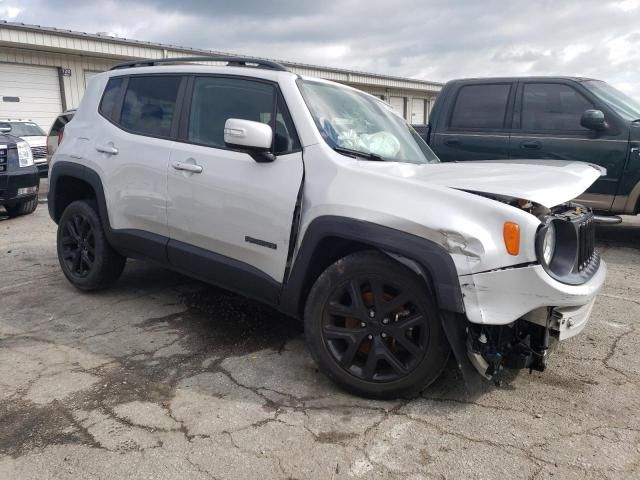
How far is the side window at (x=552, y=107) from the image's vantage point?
614cm

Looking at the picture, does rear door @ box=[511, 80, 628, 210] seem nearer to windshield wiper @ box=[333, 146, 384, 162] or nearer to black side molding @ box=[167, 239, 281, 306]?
windshield wiper @ box=[333, 146, 384, 162]

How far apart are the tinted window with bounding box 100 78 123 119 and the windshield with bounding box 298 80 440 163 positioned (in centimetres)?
181

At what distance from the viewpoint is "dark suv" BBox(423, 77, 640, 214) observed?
594 centimetres

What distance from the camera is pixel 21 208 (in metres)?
8.70

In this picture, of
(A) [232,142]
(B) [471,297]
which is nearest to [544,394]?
(B) [471,297]

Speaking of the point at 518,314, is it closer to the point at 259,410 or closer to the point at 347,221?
the point at 347,221

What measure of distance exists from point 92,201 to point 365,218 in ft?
9.27

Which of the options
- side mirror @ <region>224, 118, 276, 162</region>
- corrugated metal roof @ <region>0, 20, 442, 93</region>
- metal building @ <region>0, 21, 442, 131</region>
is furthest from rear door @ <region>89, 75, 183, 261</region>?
metal building @ <region>0, 21, 442, 131</region>

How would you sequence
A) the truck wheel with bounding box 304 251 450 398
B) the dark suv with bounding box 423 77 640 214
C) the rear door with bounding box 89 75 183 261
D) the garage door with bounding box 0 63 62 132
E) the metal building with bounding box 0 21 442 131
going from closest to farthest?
the truck wheel with bounding box 304 251 450 398, the rear door with bounding box 89 75 183 261, the dark suv with bounding box 423 77 640 214, the metal building with bounding box 0 21 442 131, the garage door with bounding box 0 63 62 132

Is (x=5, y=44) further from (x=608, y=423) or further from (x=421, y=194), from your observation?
(x=608, y=423)

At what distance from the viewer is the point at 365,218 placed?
2.69 metres

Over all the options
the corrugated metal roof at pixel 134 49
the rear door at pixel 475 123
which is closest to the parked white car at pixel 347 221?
the rear door at pixel 475 123

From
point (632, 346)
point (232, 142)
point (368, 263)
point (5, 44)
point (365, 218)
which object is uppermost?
point (5, 44)

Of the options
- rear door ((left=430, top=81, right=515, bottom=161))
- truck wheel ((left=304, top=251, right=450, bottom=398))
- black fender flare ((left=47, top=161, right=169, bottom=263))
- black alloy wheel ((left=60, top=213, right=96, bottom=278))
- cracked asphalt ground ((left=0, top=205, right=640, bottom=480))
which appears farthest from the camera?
rear door ((left=430, top=81, right=515, bottom=161))
